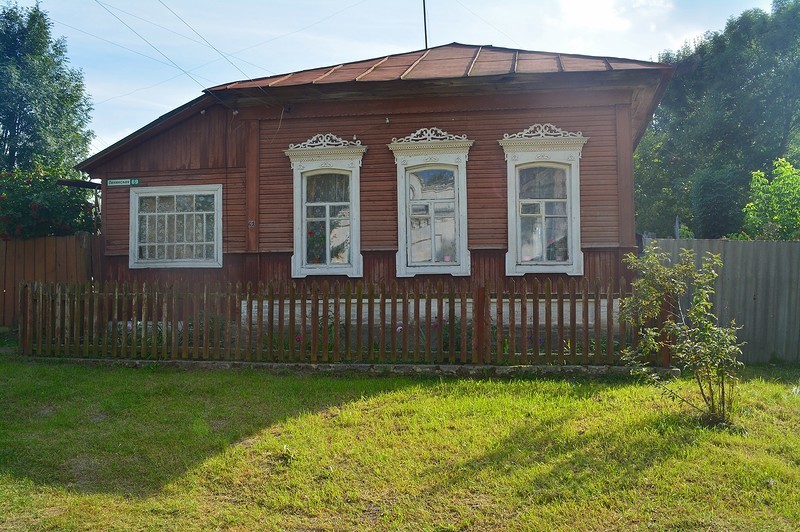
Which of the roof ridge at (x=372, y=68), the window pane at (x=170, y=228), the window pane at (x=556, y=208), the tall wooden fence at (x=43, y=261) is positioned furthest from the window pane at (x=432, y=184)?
the tall wooden fence at (x=43, y=261)

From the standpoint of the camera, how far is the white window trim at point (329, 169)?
9.78 meters

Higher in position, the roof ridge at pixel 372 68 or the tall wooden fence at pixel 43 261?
the roof ridge at pixel 372 68

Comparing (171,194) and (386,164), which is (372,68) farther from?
(171,194)

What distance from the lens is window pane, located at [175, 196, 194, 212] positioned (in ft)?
36.1

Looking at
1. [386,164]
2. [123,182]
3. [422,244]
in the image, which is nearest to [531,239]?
[422,244]

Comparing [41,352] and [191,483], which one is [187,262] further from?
[191,483]

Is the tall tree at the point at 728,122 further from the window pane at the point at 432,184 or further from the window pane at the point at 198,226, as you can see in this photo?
the window pane at the point at 198,226

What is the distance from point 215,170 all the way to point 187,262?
6.40 ft

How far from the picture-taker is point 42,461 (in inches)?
171

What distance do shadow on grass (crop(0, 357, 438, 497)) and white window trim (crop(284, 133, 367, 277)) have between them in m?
3.19

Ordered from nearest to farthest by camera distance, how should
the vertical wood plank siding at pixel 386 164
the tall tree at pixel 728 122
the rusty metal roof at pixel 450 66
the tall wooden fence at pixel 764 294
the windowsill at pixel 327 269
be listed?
the tall wooden fence at pixel 764 294 < the rusty metal roof at pixel 450 66 < the vertical wood plank siding at pixel 386 164 < the windowsill at pixel 327 269 < the tall tree at pixel 728 122

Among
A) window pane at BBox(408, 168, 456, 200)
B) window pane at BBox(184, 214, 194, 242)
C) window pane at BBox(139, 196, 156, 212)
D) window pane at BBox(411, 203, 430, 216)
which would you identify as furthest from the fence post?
window pane at BBox(139, 196, 156, 212)

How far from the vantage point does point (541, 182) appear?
31.3 feet

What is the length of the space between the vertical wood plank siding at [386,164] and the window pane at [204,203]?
0.36 metres
